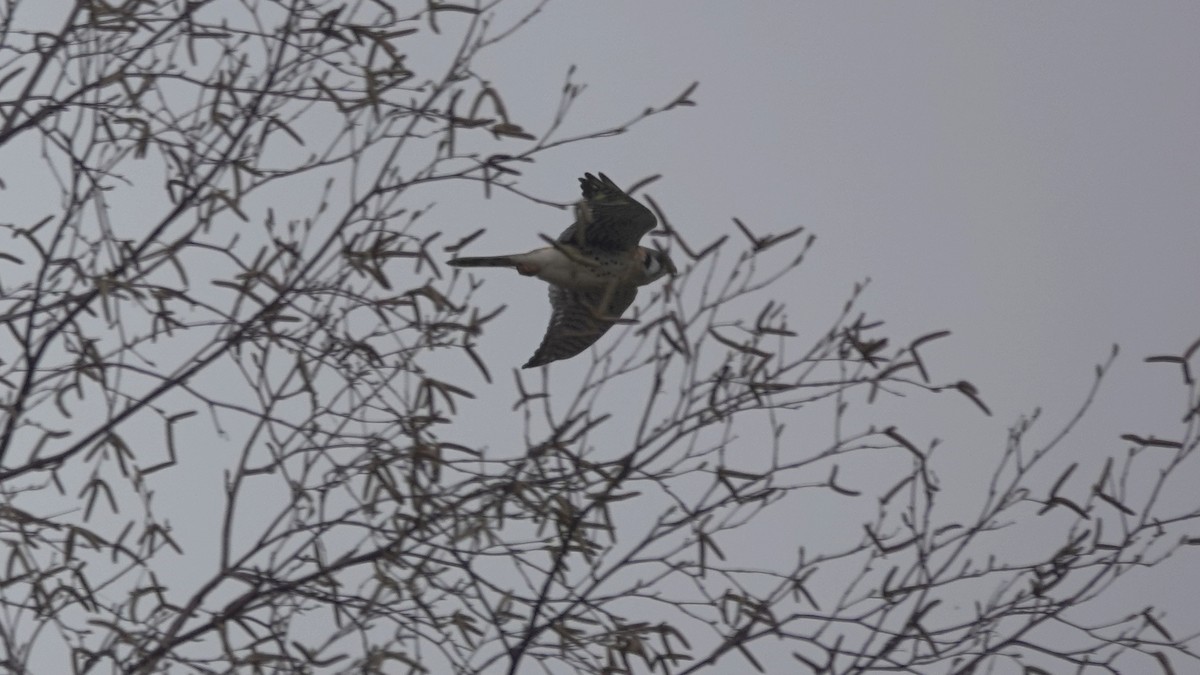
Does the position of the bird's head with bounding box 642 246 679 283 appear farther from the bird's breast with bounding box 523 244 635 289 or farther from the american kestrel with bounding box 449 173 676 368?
the bird's breast with bounding box 523 244 635 289

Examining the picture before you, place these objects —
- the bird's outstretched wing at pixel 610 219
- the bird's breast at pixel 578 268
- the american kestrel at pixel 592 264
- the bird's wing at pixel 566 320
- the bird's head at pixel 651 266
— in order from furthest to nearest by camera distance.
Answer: the bird's wing at pixel 566 320, the bird's head at pixel 651 266, the bird's breast at pixel 578 268, the american kestrel at pixel 592 264, the bird's outstretched wing at pixel 610 219

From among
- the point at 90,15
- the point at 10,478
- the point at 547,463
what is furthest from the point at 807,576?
the point at 90,15

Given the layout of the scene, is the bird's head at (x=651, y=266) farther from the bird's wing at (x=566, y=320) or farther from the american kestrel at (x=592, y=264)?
the bird's wing at (x=566, y=320)

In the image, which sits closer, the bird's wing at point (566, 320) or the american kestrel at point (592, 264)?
the american kestrel at point (592, 264)

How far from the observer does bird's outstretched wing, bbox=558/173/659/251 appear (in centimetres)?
582

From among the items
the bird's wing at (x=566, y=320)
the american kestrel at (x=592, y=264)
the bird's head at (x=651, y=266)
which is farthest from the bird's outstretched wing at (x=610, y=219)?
the bird's wing at (x=566, y=320)

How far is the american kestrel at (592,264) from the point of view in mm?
6016

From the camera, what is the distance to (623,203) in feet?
18.9

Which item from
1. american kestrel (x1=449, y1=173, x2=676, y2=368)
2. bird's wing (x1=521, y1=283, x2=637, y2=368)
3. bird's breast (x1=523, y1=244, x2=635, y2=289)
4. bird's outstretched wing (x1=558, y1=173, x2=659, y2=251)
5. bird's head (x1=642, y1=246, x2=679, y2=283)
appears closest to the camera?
bird's outstretched wing (x1=558, y1=173, x2=659, y2=251)

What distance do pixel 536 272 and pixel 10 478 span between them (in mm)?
2837

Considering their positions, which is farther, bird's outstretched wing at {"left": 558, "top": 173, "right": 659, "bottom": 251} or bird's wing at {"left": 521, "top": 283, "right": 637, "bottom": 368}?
bird's wing at {"left": 521, "top": 283, "right": 637, "bottom": 368}

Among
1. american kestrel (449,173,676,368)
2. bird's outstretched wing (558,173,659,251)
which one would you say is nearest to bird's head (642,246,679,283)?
american kestrel (449,173,676,368)

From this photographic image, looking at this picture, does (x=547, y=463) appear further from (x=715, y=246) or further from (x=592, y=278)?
(x=592, y=278)

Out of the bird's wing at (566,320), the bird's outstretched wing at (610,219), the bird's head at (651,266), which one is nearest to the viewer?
the bird's outstretched wing at (610,219)
